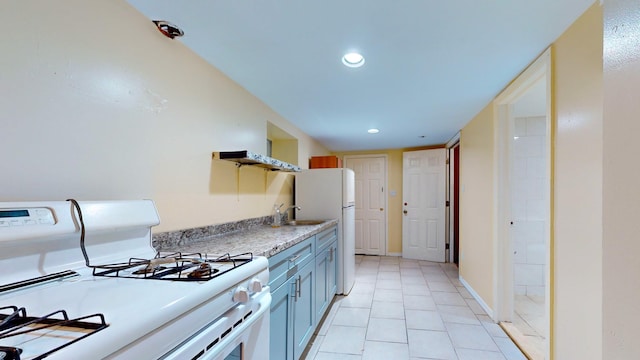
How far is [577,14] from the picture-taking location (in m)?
1.40

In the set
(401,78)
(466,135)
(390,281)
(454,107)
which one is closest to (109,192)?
(401,78)

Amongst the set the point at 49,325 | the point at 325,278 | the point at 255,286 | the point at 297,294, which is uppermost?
the point at 49,325

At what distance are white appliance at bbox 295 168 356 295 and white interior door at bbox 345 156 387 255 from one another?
1.91 meters

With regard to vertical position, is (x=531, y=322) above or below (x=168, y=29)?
below

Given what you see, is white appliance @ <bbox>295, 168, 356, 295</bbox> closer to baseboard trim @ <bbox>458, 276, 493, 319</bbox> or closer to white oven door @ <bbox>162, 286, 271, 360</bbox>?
baseboard trim @ <bbox>458, 276, 493, 319</bbox>

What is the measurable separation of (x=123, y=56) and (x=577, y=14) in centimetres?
223

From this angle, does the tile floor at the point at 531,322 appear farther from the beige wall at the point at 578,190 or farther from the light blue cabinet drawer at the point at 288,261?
the light blue cabinet drawer at the point at 288,261

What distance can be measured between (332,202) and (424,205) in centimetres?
236

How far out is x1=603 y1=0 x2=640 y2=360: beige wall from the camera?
0.49 m

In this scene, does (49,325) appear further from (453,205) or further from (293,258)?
(453,205)

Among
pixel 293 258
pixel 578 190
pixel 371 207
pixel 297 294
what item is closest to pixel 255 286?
pixel 293 258

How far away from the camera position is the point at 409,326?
8.25 feet

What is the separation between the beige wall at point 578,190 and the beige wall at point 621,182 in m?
1.03

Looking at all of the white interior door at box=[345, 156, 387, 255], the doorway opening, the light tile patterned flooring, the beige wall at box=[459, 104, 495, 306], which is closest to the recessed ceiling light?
the beige wall at box=[459, 104, 495, 306]
